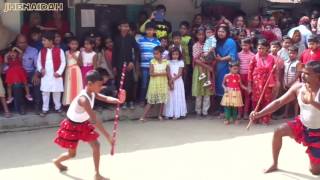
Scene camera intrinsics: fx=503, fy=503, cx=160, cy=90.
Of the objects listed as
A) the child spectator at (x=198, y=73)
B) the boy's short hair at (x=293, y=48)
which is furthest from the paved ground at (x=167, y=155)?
the boy's short hair at (x=293, y=48)

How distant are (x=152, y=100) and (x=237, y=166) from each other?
2781 mm

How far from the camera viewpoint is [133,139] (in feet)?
23.7

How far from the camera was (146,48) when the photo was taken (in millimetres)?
8531

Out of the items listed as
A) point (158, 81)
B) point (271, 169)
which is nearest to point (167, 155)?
point (271, 169)

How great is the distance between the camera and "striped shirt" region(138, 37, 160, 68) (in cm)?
853

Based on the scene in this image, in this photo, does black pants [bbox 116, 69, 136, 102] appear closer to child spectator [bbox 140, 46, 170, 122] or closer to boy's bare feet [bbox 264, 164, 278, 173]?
child spectator [bbox 140, 46, 170, 122]

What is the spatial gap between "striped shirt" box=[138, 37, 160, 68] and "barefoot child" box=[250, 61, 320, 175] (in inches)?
131

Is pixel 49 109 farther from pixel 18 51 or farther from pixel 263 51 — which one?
pixel 263 51

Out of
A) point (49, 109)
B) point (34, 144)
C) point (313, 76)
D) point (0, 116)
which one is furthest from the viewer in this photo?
point (49, 109)

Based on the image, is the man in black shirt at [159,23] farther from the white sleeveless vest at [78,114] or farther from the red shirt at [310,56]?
the white sleeveless vest at [78,114]

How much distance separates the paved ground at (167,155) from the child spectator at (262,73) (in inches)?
24.2

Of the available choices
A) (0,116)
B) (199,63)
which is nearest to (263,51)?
(199,63)

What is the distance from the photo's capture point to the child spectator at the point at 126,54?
8.31 metres

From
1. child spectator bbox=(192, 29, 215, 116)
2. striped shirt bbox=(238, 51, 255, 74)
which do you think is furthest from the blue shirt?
striped shirt bbox=(238, 51, 255, 74)
